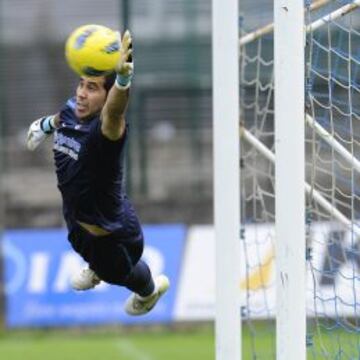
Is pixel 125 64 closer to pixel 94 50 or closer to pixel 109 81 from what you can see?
pixel 94 50

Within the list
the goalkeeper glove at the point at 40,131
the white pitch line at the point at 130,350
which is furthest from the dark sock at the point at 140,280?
the white pitch line at the point at 130,350

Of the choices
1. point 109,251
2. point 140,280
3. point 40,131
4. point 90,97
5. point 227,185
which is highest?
point 90,97

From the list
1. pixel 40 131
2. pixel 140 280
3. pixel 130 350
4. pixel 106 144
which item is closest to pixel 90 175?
pixel 106 144

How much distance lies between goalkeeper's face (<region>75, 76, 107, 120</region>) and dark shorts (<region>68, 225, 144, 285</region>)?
725mm

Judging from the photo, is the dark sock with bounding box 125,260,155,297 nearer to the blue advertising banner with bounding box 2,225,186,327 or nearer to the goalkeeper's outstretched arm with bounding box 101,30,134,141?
the goalkeeper's outstretched arm with bounding box 101,30,134,141

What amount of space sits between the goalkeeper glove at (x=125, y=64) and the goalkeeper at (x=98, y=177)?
0.06 feet

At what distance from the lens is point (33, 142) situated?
25.7 feet

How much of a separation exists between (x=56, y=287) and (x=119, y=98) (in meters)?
9.56

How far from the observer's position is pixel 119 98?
648cm

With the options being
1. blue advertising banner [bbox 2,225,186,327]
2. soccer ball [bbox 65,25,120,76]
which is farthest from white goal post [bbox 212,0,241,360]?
blue advertising banner [bbox 2,225,186,327]

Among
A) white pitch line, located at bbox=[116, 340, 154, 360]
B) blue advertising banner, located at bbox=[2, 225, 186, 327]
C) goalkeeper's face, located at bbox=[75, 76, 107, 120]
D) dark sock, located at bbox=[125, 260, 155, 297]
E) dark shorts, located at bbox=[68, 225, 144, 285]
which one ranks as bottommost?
white pitch line, located at bbox=[116, 340, 154, 360]

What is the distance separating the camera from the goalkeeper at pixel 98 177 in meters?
6.89

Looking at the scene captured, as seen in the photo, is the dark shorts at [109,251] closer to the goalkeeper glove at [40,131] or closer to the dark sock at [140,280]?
the dark sock at [140,280]

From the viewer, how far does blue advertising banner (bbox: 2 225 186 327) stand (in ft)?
51.6
